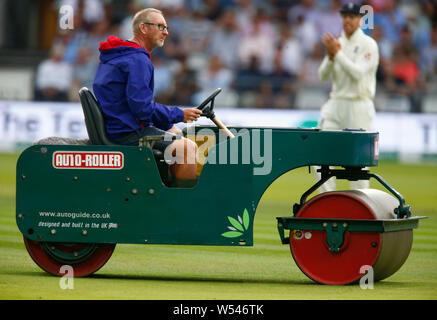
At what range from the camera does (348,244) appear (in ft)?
23.5

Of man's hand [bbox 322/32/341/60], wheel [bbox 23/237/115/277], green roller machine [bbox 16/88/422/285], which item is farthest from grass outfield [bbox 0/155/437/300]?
man's hand [bbox 322/32/341/60]

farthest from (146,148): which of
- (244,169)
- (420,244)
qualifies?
(420,244)

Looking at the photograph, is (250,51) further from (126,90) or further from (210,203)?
(210,203)

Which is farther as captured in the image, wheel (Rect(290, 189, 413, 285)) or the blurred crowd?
the blurred crowd

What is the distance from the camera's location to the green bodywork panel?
7.25 meters

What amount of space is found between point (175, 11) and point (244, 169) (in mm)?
17038

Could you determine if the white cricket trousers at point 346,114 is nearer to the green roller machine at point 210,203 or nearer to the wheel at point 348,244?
the green roller machine at point 210,203

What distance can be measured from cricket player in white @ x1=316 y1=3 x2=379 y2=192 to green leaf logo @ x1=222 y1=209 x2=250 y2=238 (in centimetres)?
482

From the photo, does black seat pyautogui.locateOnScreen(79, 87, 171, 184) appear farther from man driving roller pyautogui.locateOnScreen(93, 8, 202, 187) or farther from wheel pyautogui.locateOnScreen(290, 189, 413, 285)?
wheel pyautogui.locateOnScreen(290, 189, 413, 285)

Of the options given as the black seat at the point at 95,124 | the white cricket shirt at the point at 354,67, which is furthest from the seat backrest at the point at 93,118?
the white cricket shirt at the point at 354,67

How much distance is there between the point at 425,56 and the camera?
886 inches

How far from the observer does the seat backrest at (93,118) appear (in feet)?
24.2

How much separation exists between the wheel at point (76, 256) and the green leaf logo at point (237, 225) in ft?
2.84

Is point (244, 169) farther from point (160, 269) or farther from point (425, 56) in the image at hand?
point (425, 56)
